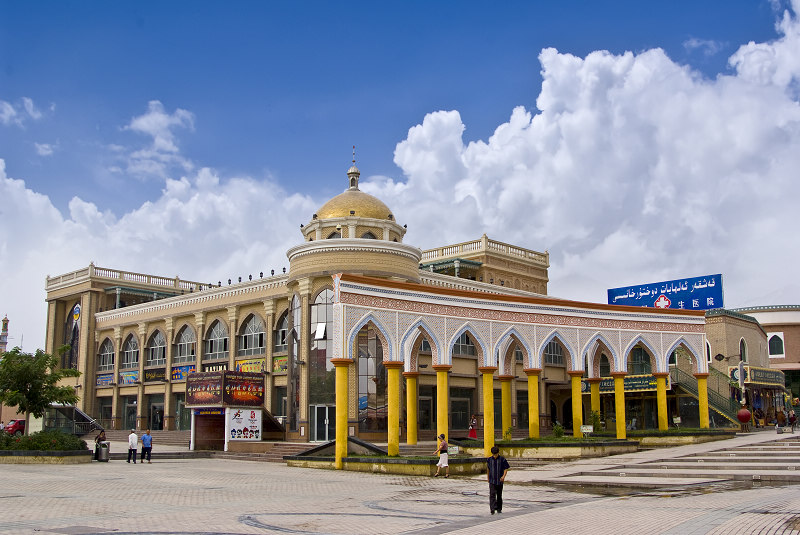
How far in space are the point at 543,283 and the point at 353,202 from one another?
61.4ft

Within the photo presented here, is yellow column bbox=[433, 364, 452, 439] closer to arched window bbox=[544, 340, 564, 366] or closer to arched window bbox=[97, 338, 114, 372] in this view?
arched window bbox=[544, 340, 564, 366]

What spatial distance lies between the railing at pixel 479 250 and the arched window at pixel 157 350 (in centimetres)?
1675

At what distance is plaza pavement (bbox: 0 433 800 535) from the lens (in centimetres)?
1187

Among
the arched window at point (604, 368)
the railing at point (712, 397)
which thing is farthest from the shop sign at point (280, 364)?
the railing at point (712, 397)

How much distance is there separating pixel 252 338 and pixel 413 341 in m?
20.3

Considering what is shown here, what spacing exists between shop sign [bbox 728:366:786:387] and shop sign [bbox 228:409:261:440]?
22.5 meters

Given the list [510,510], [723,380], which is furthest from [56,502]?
[723,380]

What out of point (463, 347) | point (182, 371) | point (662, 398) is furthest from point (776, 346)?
point (182, 371)

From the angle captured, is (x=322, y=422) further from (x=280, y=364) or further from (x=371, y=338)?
(x=280, y=364)

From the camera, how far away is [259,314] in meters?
43.0

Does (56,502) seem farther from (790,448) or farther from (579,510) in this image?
(790,448)

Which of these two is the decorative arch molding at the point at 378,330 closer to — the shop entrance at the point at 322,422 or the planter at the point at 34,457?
the planter at the point at 34,457

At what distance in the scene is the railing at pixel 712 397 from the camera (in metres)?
35.5

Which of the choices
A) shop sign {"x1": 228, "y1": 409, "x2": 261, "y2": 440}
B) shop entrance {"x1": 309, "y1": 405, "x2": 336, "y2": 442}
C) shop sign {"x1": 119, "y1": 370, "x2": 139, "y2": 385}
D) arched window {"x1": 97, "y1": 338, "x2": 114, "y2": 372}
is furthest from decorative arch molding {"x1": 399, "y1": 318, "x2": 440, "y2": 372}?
arched window {"x1": 97, "y1": 338, "x2": 114, "y2": 372}
